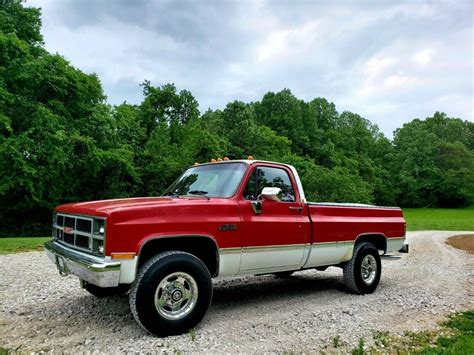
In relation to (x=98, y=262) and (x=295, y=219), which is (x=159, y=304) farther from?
(x=295, y=219)

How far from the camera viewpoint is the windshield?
5.65m

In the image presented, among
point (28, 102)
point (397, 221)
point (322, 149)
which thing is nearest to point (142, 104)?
point (28, 102)

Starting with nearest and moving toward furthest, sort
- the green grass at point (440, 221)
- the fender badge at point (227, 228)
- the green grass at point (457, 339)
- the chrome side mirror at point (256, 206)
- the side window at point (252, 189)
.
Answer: the green grass at point (457, 339), the fender badge at point (227, 228), the chrome side mirror at point (256, 206), the side window at point (252, 189), the green grass at point (440, 221)

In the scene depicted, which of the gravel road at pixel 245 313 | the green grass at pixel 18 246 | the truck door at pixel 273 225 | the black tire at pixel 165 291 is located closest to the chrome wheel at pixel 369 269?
the gravel road at pixel 245 313

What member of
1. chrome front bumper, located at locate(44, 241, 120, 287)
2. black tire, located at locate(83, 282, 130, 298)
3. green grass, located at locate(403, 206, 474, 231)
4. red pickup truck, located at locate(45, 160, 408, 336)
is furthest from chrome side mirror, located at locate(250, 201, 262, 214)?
green grass, located at locate(403, 206, 474, 231)

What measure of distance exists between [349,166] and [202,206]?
5771 cm

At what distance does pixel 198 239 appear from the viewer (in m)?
5.08

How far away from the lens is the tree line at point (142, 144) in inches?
860

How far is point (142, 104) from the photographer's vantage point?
42875 mm

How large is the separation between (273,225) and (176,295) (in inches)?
68.9

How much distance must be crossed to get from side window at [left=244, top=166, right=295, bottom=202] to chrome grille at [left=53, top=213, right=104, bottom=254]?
6.86 ft

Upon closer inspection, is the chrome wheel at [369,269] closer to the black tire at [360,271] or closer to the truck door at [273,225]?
the black tire at [360,271]

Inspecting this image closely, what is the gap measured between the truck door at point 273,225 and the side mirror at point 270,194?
2.5 inches

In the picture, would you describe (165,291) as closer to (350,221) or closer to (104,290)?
(104,290)
